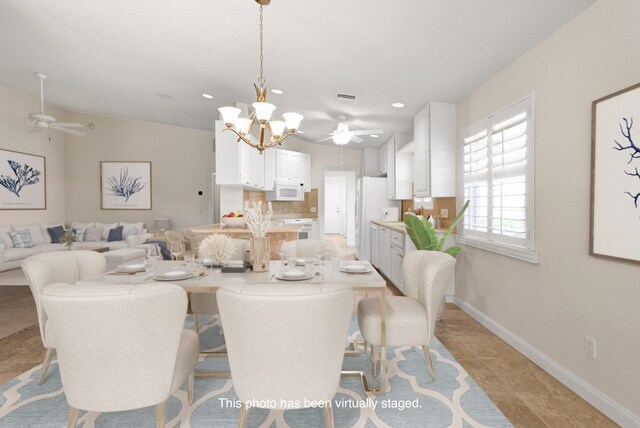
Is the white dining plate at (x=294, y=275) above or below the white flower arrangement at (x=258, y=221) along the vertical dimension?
below

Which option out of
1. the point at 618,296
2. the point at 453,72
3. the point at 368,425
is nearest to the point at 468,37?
the point at 453,72

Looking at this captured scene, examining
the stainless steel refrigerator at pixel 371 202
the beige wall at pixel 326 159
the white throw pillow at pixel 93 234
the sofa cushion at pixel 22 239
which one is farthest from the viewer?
the beige wall at pixel 326 159

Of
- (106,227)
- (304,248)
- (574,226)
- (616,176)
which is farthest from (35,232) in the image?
(616,176)

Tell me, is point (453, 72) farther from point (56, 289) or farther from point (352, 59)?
point (56, 289)

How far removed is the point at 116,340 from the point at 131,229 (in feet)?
20.9

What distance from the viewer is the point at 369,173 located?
24.3ft

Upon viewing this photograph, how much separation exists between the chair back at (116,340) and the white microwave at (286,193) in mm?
5313

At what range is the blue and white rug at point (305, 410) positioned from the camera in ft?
5.98

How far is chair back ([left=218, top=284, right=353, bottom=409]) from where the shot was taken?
1.30m

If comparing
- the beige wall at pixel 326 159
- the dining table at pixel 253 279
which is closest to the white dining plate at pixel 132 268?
the dining table at pixel 253 279

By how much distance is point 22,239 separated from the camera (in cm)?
573

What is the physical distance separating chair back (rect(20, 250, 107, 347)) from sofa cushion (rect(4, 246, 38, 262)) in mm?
4023

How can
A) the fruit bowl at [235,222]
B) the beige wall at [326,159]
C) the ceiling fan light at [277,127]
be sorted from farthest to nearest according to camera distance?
the beige wall at [326,159]
the fruit bowl at [235,222]
the ceiling fan light at [277,127]

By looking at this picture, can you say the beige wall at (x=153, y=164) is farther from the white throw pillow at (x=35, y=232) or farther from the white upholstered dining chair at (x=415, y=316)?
the white upholstered dining chair at (x=415, y=316)
